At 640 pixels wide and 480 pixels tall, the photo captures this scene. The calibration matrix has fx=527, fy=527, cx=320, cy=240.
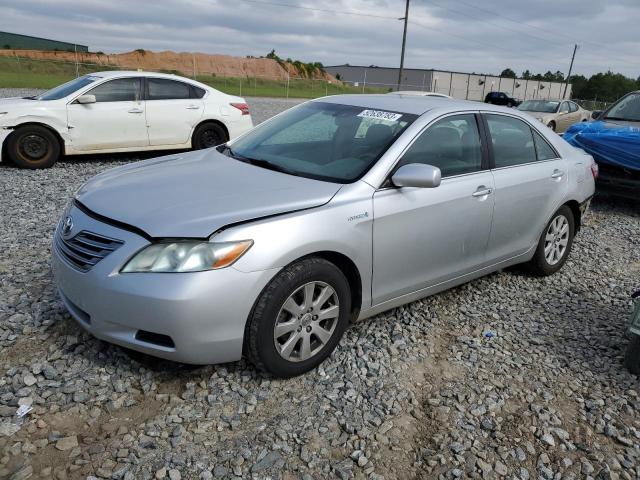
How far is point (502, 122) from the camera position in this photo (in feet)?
A: 14.1

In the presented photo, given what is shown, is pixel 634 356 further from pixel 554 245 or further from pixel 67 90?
pixel 67 90

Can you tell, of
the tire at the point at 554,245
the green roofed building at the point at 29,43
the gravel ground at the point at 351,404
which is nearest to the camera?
the gravel ground at the point at 351,404

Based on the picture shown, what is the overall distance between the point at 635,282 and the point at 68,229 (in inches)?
197

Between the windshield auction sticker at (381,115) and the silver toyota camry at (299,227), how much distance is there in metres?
0.01

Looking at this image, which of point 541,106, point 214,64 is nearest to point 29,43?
point 214,64

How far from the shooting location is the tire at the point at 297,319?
2.81 meters

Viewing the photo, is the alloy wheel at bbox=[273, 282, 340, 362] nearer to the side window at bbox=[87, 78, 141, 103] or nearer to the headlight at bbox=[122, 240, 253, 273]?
the headlight at bbox=[122, 240, 253, 273]

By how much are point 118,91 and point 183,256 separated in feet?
23.2

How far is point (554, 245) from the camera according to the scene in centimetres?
495

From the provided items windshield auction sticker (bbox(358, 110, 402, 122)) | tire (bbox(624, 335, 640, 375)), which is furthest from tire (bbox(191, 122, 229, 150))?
tire (bbox(624, 335, 640, 375))

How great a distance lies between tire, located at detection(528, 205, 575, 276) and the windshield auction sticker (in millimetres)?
1922

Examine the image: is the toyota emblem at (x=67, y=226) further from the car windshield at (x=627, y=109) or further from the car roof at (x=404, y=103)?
the car windshield at (x=627, y=109)

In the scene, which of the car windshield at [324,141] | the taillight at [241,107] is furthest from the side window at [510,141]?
the taillight at [241,107]

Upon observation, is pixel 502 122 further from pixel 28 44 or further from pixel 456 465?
pixel 28 44
